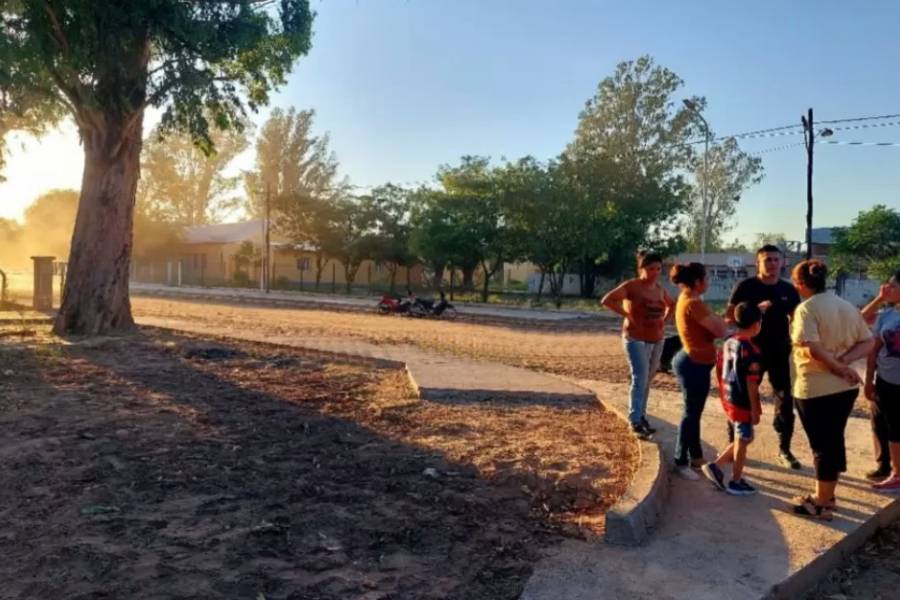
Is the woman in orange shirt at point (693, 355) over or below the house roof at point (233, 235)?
below

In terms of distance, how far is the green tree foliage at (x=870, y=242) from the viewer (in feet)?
103

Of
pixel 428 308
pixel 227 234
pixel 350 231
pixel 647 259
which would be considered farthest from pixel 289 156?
pixel 647 259

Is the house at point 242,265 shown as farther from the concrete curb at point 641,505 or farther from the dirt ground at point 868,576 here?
the dirt ground at point 868,576

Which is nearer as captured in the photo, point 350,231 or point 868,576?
point 868,576

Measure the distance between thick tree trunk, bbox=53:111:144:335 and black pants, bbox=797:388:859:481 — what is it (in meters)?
12.0

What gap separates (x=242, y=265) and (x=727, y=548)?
48.6 meters

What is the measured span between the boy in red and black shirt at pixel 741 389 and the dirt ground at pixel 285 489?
0.76m

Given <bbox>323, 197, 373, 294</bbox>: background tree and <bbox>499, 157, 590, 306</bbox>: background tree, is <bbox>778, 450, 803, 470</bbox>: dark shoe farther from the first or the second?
<bbox>323, 197, 373, 294</bbox>: background tree

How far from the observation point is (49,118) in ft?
56.7

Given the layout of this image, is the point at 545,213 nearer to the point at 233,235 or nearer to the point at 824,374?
the point at 824,374

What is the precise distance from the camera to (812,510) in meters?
4.41

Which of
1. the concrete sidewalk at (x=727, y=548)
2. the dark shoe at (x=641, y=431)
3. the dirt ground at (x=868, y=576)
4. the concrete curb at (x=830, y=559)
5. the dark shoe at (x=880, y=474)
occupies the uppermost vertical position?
the dark shoe at (x=641, y=431)

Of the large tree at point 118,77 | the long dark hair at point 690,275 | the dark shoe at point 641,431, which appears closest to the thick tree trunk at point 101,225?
the large tree at point 118,77

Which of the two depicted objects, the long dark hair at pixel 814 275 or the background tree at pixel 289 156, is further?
the background tree at pixel 289 156
